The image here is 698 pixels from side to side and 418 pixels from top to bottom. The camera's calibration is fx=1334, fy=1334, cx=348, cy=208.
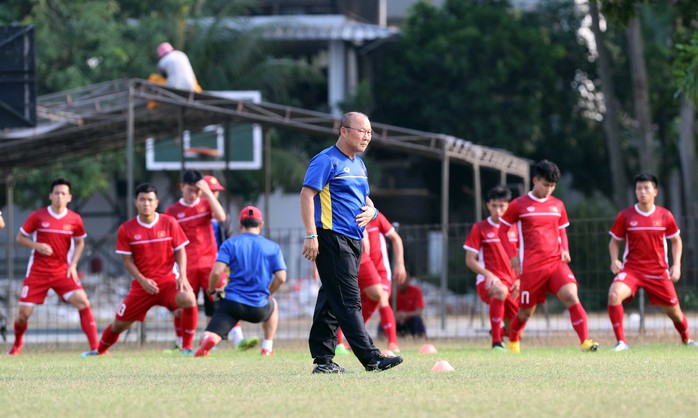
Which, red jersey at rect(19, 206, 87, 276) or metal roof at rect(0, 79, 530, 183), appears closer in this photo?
red jersey at rect(19, 206, 87, 276)

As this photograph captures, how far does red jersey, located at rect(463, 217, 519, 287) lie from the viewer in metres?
16.1

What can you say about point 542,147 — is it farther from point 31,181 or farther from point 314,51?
point 31,181

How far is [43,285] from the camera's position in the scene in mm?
15789

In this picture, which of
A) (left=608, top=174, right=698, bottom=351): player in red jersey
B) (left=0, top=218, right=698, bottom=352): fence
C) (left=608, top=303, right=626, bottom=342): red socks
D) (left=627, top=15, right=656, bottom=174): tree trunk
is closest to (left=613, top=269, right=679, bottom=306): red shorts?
(left=608, top=174, right=698, bottom=351): player in red jersey

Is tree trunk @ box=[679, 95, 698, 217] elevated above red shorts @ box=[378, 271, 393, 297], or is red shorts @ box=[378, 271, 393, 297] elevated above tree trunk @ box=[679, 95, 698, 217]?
tree trunk @ box=[679, 95, 698, 217]

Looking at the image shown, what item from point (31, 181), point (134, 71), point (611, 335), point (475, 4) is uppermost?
point (475, 4)

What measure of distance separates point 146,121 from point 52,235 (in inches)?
248

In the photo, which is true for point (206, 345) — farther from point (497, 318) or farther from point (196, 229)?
point (497, 318)

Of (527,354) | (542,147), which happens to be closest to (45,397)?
(527,354)

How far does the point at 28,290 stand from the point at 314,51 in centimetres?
2854

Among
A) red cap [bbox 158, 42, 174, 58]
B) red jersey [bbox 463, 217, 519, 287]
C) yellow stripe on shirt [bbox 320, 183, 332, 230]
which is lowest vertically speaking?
red jersey [bbox 463, 217, 519, 287]

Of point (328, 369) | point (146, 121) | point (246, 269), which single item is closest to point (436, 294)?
point (146, 121)

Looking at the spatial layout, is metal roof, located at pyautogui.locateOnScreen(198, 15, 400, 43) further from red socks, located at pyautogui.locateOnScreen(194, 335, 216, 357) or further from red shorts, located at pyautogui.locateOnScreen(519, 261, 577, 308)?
red socks, located at pyautogui.locateOnScreen(194, 335, 216, 357)

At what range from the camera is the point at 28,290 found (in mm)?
15750
